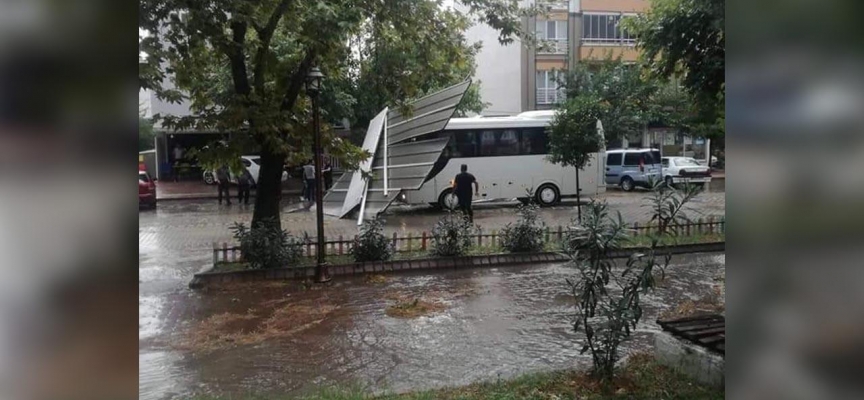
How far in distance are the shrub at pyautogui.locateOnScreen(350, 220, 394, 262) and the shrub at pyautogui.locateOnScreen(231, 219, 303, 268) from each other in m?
1.00

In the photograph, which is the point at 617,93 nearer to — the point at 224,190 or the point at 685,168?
the point at 685,168

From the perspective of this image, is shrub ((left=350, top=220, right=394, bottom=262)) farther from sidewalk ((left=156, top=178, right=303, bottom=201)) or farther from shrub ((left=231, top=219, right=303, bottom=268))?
sidewalk ((left=156, top=178, right=303, bottom=201))

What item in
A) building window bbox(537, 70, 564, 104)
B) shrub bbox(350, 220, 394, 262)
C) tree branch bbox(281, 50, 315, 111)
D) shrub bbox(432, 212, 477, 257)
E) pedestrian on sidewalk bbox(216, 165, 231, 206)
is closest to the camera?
tree branch bbox(281, 50, 315, 111)

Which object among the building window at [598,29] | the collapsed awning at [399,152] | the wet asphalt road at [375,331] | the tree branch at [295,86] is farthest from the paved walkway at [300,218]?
the building window at [598,29]

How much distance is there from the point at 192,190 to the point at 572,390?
68.5 feet

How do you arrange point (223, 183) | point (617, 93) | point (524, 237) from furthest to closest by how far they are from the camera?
point (223, 183), point (617, 93), point (524, 237)

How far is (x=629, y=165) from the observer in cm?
2295

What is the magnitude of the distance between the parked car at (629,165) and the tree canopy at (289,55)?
43.6 feet

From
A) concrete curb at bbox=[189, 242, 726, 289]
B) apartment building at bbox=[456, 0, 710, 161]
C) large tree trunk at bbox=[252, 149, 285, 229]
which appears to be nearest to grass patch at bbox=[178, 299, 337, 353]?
concrete curb at bbox=[189, 242, 726, 289]

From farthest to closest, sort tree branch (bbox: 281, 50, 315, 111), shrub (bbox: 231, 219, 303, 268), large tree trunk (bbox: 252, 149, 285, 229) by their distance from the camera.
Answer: large tree trunk (bbox: 252, 149, 285, 229), shrub (bbox: 231, 219, 303, 268), tree branch (bbox: 281, 50, 315, 111)

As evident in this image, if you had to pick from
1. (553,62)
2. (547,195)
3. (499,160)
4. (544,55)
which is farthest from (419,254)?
(553,62)

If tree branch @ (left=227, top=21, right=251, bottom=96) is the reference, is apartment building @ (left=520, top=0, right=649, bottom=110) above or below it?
above

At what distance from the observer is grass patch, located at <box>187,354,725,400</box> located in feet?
14.4
